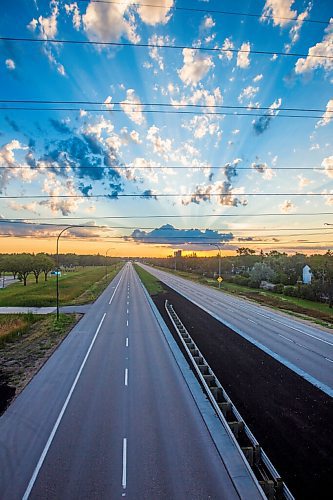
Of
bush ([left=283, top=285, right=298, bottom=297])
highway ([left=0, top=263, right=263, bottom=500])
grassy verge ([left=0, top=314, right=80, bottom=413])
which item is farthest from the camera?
bush ([left=283, top=285, right=298, bottom=297])

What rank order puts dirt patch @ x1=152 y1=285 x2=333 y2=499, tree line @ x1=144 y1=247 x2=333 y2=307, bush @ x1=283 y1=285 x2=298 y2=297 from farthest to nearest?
bush @ x1=283 y1=285 x2=298 y2=297 < tree line @ x1=144 y1=247 x2=333 y2=307 < dirt patch @ x1=152 y1=285 x2=333 y2=499

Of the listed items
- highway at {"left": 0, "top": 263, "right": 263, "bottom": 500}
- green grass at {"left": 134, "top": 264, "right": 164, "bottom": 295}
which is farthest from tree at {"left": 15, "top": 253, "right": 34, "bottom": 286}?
highway at {"left": 0, "top": 263, "right": 263, "bottom": 500}

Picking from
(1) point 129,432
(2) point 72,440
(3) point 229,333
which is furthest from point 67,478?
(3) point 229,333

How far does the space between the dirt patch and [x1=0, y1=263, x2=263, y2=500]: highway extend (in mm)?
1558

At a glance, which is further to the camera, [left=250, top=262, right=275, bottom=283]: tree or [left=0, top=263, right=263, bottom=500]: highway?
[left=250, top=262, right=275, bottom=283]: tree

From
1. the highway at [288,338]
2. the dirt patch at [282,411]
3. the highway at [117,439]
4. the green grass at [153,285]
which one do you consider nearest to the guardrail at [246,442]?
the highway at [117,439]

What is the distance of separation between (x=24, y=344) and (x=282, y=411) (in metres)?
20.5

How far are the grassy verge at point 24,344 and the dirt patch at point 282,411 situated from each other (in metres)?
11.1

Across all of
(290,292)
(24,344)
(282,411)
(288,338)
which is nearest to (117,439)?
(282,411)

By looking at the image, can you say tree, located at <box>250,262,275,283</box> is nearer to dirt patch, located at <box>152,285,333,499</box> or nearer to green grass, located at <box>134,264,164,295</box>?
green grass, located at <box>134,264,164,295</box>

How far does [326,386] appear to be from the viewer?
17016mm

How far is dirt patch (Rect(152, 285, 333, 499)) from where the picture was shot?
10.0m

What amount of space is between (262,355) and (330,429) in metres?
9.72

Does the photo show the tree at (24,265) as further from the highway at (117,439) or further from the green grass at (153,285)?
the highway at (117,439)
